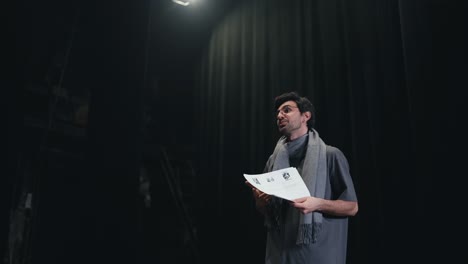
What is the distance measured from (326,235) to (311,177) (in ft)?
0.76

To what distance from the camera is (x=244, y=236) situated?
118 inches

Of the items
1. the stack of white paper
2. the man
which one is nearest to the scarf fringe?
the man

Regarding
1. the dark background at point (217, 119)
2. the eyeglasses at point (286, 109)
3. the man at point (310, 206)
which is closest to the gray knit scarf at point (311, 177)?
the man at point (310, 206)

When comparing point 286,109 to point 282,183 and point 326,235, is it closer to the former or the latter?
point 282,183

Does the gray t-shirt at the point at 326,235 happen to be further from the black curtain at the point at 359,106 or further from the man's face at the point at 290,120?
the black curtain at the point at 359,106

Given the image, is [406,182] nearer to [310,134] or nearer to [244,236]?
[310,134]

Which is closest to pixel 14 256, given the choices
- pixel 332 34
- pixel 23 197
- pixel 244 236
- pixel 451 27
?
pixel 23 197

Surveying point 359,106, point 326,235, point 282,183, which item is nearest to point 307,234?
point 326,235

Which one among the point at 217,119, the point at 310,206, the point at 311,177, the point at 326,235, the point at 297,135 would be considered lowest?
the point at 326,235

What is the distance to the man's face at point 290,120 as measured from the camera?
1.70 meters

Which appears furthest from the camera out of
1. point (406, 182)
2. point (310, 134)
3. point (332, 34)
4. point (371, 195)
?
point (332, 34)

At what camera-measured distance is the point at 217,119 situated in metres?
3.66

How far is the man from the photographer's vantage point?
1.44 m

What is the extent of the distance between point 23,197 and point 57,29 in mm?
1624
